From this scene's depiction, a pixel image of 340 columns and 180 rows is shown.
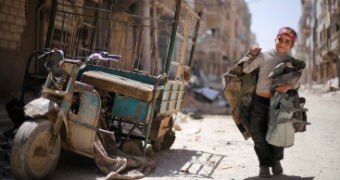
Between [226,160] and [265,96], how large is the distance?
1.57 m

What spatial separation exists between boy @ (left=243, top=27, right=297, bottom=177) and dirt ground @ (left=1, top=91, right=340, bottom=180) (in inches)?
8.7

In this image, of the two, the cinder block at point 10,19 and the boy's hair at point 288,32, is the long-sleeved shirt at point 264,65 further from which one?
the cinder block at point 10,19

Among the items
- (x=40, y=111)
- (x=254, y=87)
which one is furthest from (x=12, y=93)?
(x=254, y=87)

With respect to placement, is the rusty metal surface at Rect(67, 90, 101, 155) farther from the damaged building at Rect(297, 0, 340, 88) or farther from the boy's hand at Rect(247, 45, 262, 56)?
the damaged building at Rect(297, 0, 340, 88)

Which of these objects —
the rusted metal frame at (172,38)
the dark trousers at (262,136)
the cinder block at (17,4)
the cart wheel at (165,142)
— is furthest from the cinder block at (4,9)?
the dark trousers at (262,136)

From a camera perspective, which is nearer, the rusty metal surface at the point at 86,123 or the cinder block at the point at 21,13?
the rusty metal surface at the point at 86,123

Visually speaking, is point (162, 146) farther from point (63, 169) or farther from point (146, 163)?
point (63, 169)

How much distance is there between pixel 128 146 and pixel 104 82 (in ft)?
3.32

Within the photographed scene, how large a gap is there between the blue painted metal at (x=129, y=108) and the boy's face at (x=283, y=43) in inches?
66.5

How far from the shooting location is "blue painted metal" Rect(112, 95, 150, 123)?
4.39 meters

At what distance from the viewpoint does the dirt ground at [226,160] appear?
4285mm

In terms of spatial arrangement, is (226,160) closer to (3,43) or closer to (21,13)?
(3,43)

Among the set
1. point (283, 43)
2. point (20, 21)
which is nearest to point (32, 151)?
point (283, 43)

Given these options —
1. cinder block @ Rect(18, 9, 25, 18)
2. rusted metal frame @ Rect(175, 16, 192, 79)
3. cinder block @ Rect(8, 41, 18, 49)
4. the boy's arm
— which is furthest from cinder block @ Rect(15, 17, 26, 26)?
the boy's arm
